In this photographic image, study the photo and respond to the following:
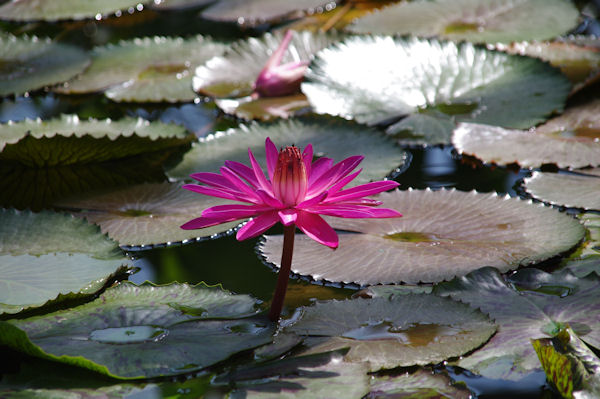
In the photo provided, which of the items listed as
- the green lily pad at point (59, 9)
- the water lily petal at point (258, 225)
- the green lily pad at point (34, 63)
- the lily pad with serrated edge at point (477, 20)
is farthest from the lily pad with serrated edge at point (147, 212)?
the green lily pad at point (59, 9)

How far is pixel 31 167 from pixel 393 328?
1.37 m

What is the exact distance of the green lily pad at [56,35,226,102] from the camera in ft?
8.73

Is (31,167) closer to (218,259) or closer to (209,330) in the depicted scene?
(218,259)

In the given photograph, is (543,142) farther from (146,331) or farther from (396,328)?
(146,331)

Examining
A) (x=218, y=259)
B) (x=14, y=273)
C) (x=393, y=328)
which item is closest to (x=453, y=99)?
→ (x=218, y=259)

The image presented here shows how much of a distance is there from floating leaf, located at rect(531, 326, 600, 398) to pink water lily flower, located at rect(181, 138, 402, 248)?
319 mm

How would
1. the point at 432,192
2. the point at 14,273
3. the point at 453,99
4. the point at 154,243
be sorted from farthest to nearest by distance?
the point at 453,99, the point at 432,192, the point at 154,243, the point at 14,273

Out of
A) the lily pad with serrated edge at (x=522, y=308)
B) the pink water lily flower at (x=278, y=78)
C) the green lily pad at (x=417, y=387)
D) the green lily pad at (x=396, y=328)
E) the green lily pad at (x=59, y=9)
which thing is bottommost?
the lily pad with serrated edge at (x=522, y=308)

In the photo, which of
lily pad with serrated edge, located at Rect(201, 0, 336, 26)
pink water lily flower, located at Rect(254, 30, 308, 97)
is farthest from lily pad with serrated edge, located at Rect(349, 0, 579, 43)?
pink water lily flower, located at Rect(254, 30, 308, 97)

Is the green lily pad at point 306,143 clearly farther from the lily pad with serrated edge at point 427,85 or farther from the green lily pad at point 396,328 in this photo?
the green lily pad at point 396,328

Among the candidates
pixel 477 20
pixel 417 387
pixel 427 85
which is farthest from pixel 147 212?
pixel 477 20

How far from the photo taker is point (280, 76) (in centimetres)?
251

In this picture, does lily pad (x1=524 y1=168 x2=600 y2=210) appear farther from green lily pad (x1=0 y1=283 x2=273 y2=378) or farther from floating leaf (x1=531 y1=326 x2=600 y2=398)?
green lily pad (x1=0 y1=283 x2=273 y2=378)

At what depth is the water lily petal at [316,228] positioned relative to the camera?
1051 mm
